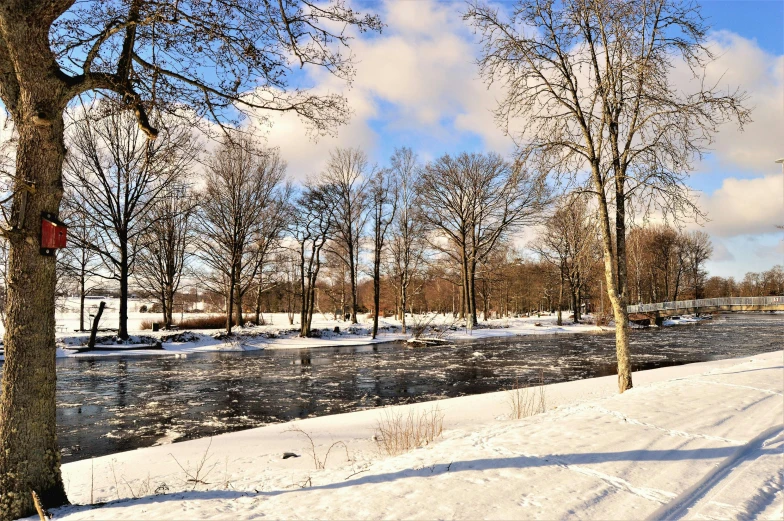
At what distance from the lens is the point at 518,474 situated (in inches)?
148

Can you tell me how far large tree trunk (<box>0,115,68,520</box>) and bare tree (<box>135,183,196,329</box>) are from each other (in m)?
27.1

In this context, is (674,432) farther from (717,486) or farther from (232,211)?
(232,211)

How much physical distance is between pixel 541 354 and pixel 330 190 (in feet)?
65.1

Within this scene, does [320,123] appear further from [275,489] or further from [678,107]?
[678,107]

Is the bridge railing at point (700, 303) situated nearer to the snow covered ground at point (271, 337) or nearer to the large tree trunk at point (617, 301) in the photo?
the snow covered ground at point (271, 337)

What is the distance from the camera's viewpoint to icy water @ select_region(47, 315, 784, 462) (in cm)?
955

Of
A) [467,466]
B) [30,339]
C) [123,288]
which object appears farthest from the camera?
[123,288]

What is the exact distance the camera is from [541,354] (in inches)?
879

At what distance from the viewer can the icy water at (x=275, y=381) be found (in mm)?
9555

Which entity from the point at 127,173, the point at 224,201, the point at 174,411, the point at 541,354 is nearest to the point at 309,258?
the point at 224,201

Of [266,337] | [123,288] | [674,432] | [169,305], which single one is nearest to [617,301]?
[674,432]

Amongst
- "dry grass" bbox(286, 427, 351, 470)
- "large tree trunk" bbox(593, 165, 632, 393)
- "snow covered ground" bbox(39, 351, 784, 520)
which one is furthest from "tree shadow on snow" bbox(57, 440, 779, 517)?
"large tree trunk" bbox(593, 165, 632, 393)

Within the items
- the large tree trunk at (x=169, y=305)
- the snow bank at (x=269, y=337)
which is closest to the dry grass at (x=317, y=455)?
the snow bank at (x=269, y=337)

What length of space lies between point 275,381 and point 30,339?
11021mm
